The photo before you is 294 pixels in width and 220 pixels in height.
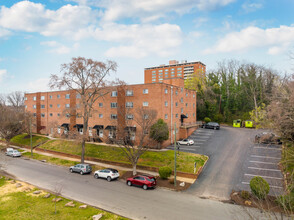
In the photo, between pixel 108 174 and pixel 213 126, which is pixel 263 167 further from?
pixel 213 126

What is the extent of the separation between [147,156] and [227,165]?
38.4 feet

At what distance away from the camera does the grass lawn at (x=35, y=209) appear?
15.7m

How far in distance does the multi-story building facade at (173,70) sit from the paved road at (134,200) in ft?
304

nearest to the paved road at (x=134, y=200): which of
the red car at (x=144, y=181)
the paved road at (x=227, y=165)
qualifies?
the red car at (x=144, y=181)

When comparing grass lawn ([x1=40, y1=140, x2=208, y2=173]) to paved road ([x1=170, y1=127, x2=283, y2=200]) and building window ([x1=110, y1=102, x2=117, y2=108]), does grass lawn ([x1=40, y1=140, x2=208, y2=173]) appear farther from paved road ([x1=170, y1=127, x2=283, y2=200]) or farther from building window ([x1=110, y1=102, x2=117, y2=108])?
building window ([x1=110, y1=102, x2=117, y2=108])

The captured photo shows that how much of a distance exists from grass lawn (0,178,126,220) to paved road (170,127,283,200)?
11.0 meters

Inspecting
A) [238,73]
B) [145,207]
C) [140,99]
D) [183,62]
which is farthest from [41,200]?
[183,62]

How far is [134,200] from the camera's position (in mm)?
18922

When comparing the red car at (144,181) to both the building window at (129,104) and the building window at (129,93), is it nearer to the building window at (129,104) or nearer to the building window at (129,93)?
the building window at (129,104)

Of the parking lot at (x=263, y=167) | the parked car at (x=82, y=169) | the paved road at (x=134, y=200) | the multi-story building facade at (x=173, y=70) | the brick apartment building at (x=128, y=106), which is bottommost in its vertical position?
the paved road at (x=134, y=200)

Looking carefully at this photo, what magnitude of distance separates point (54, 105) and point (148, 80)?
78648 millimetres

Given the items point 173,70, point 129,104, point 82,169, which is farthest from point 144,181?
point 173,70

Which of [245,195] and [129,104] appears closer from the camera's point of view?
[245,195]

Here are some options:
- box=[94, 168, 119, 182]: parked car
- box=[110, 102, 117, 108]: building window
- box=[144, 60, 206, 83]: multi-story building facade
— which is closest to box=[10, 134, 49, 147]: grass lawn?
box=[110, 102, 117, 108]: building window
